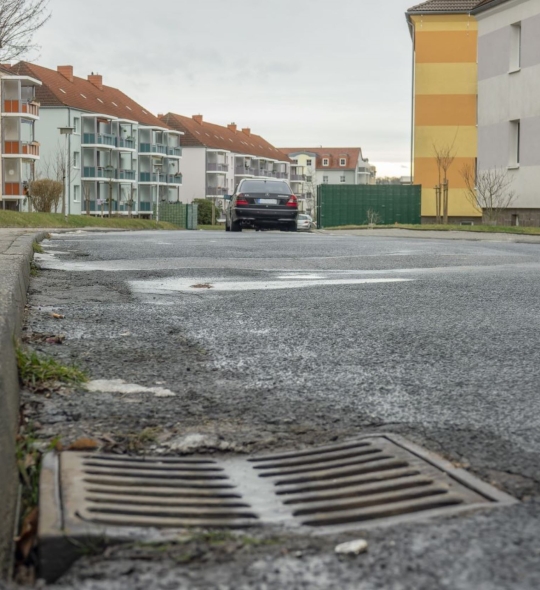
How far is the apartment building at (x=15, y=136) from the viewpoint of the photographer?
232ft

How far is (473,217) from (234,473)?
38323mm

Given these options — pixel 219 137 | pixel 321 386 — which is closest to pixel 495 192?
pixel 321 386

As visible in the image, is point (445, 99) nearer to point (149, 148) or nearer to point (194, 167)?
point (149, 148)

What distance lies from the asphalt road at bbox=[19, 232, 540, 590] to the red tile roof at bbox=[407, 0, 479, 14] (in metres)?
33.9

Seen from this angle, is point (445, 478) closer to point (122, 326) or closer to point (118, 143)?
point (122, 326)

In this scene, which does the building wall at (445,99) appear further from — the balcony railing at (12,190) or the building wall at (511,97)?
the balcony railing at (12,190)

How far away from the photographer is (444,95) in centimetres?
4241

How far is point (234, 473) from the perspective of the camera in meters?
2.77

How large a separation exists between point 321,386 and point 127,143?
94251 mm

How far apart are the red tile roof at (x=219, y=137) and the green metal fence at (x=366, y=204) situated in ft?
244

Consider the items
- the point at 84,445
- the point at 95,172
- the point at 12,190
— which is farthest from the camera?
the point at 95,172

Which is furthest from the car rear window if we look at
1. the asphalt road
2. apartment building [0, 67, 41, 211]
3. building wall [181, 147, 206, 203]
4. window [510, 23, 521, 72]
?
building wall [181, 147, 206, 203]

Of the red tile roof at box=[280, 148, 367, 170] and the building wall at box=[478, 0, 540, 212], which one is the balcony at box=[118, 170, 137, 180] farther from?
the red tile roof at box=[280, 148, 367, 170]

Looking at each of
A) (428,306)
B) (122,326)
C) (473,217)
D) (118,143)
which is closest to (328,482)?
(122,326)
